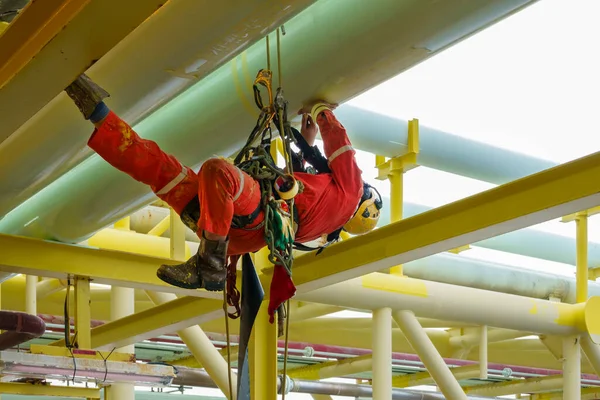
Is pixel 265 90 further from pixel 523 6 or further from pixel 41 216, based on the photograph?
pixel 41 216

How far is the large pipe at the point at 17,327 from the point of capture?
754 cm

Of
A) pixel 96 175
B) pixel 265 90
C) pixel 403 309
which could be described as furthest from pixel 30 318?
pixel 403 309

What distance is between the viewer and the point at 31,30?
4520 millimetres

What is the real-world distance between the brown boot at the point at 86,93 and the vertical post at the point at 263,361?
342 centimetres

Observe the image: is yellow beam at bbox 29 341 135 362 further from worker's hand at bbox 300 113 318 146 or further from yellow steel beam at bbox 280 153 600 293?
worker's hand at bbox 300 113 318 146

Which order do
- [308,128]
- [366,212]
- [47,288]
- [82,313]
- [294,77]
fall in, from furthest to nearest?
[47,288], [82,313], [366,212], [308,128], [294,77]

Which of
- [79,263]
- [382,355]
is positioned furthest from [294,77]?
[382,355]

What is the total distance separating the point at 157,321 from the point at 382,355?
2114 mm

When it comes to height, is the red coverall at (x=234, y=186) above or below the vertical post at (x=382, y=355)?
above

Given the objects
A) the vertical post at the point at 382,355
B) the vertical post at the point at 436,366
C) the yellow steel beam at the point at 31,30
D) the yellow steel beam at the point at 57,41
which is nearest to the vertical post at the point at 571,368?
the vertical post at the point at 436,366

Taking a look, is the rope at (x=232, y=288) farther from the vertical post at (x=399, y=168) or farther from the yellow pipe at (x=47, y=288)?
the yellow pipe at (x=47, y=288)

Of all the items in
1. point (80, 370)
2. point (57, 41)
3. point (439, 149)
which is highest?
point (439, 149)

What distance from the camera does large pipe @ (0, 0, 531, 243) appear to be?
17.1ft

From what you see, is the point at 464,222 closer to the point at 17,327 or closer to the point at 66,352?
the point at 66,352
